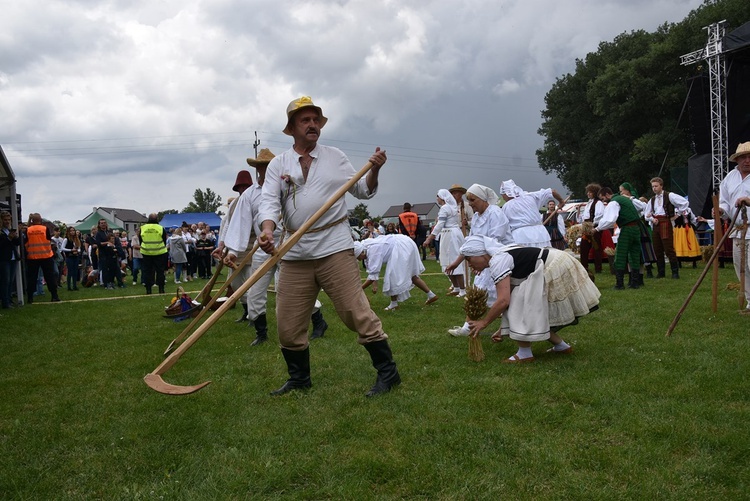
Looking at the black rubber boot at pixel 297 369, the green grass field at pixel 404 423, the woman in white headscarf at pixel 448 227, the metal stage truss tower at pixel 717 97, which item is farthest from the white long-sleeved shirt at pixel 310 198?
the metal stage truss tower at pixel 717 97

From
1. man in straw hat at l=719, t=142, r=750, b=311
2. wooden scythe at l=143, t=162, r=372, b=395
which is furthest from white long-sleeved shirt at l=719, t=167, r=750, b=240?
wooden scythe at l=143, t=162, r=372, b=395

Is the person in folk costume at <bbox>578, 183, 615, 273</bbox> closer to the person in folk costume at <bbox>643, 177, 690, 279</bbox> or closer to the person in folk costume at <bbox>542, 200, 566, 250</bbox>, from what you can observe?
the person in folk costume at <bbox>542, 200, 566, 250</bbox>

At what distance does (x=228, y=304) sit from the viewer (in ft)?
13.7

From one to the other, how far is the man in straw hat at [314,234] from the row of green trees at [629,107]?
3179 cm

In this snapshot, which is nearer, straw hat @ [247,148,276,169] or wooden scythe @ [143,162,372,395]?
wooden scythe @ [143,162,372,395]

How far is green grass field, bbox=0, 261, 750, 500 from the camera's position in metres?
2.95

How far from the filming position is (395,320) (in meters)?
8.02

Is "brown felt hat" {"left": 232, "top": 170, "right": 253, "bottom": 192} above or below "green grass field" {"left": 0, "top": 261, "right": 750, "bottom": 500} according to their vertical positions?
above

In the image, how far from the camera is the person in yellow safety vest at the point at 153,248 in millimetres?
13758

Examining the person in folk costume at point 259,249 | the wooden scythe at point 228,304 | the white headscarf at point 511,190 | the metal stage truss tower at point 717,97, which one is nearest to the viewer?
the wooden scythe at point 228,304

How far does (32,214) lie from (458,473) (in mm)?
13263

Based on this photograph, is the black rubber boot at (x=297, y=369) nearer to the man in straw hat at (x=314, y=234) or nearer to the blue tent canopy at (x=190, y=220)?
the man in straw hat at (x=314, y=234)

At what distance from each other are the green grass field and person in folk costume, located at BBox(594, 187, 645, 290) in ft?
11.3

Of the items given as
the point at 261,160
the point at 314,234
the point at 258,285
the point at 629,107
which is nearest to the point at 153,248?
the point at 258,285
